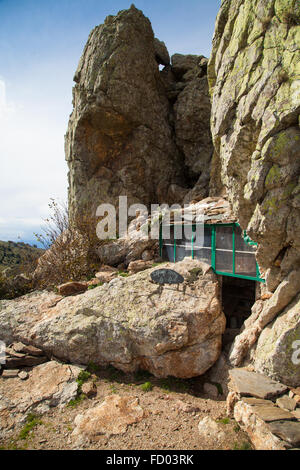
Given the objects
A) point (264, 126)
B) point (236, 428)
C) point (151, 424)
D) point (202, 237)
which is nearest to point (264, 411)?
point (236, 428)

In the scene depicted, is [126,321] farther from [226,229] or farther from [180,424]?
[226,229]

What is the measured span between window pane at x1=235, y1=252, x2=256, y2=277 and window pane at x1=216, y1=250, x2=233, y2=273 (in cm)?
36

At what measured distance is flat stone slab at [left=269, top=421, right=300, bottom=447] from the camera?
7.02 meters

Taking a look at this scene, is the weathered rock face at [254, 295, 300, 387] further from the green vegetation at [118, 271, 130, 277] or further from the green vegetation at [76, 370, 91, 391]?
the green vegetation at [118, 271, 130, 277]

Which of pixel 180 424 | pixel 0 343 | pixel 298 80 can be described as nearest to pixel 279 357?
pixel 180 424

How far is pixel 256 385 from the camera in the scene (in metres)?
9.22

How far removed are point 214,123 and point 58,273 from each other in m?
14.7

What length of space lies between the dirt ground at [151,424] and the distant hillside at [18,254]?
14.8 m

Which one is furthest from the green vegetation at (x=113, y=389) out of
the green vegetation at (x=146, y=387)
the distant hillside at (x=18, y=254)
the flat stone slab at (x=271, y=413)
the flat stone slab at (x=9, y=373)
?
the distant hillside at (x=18, y=254)

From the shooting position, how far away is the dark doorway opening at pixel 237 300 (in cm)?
1680

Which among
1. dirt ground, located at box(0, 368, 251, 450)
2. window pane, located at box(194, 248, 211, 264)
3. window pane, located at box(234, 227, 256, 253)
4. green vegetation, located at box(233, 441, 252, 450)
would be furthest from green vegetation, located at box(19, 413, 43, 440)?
window pane, located at box(234, 227, 256, 253)

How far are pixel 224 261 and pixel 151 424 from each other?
7810 mm

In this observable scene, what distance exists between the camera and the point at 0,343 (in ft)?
44.6
